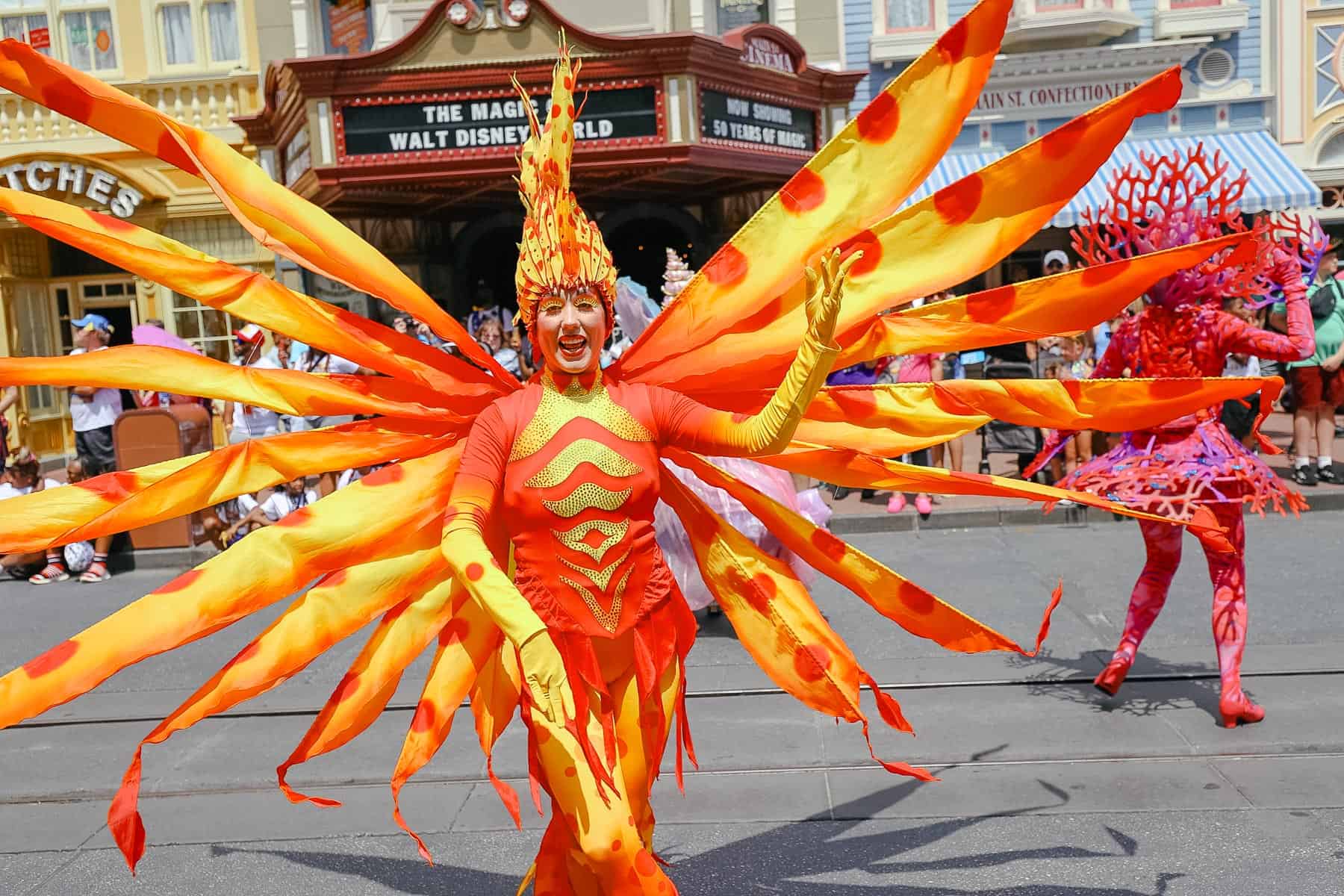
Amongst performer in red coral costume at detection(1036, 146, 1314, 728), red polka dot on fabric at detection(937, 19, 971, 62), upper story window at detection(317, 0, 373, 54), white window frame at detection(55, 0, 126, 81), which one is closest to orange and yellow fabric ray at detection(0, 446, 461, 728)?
red polka dot on fabric at detection(937, 19, 971, 62)

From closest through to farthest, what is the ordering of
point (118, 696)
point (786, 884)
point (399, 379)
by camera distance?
point (399, 379)
point (786, 884)
point (118, 696)

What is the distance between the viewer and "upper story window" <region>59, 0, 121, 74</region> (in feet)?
54.1

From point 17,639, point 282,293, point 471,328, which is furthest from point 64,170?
point 282,293

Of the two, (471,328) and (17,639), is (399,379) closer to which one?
(17,639)

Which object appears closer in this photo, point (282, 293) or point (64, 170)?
point (282, 293)

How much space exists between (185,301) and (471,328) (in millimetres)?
6026

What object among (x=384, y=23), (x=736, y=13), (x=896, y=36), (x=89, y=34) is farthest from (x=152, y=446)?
(x=896, y=36)

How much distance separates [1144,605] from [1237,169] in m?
12.6

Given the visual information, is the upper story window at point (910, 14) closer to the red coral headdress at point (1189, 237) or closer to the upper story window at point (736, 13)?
the upper story window at point (736, 13)

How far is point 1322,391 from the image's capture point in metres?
10.2

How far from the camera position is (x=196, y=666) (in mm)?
6863

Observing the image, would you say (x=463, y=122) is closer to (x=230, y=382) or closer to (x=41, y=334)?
(x=41, y=334)

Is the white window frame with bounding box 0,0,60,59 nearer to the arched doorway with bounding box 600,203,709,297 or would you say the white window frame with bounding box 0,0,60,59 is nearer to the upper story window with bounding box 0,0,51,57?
the upper story window with bounding box 0,0,51,57

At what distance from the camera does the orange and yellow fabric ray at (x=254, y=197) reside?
3137 millimetres
